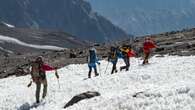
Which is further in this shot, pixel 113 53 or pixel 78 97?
pixel 113 53

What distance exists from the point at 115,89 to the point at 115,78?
320 cm

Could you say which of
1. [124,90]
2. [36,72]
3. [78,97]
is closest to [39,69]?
[36,72]

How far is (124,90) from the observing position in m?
31.0

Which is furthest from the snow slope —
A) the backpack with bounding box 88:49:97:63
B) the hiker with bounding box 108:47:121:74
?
the hiker with bounding box 108:47:121:74

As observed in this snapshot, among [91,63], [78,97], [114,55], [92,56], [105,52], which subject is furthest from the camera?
[105,52]

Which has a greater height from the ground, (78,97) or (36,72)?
(36,72)

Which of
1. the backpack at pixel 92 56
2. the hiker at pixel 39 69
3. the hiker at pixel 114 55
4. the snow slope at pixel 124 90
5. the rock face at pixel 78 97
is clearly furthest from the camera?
the hiker at pixel 114 55

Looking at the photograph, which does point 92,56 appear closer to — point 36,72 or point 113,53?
point 113,53

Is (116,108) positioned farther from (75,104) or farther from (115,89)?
(115,89)

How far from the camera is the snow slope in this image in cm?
2514

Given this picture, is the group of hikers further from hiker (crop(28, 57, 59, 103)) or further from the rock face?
the rock face

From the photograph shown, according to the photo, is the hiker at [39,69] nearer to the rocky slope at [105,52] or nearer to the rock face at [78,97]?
the rock face at [78,97]

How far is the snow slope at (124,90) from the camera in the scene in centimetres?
2514

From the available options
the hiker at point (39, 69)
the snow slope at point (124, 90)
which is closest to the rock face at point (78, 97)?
the snow slope at point (124, 90)
